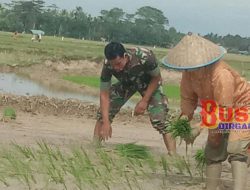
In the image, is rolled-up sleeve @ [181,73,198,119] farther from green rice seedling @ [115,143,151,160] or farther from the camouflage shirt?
the camouflage shirt


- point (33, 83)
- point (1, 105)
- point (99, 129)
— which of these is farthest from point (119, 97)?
point (33, 83)

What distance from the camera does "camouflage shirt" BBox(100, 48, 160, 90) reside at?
20.5 feet

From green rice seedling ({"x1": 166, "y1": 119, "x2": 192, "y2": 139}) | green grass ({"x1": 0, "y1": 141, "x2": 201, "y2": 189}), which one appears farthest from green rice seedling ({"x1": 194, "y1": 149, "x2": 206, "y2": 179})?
green rice seedling ({"x1": 166, "y1": 119, "x2": 192, "y2": 139})

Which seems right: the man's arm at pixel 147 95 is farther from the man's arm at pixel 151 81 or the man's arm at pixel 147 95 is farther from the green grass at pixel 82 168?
the green grass at pixel 82 168

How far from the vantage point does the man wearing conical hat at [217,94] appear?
14.6 ft

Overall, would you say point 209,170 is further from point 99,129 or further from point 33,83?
point 33,83

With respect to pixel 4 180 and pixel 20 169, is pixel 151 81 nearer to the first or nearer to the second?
pixel 20 169

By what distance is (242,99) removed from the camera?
15.2 feet

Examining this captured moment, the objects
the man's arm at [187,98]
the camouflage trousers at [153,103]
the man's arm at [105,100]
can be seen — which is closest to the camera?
the man's arm at [187,98]

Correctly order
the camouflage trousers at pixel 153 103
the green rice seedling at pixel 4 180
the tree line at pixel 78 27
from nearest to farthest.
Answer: the green rice seedling at pixel 4 180 → the camouflage trousers at pixel 153 103 → the tree line at pixel 78 27

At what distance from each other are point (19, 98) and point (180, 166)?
20.2 feet

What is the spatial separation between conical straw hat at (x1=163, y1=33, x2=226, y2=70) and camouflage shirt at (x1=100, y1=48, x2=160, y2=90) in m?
1.49

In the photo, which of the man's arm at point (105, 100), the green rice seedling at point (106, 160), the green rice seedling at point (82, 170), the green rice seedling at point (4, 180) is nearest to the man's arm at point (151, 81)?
the man's arm at point (105, 100)

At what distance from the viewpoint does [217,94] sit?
4.44 metres
